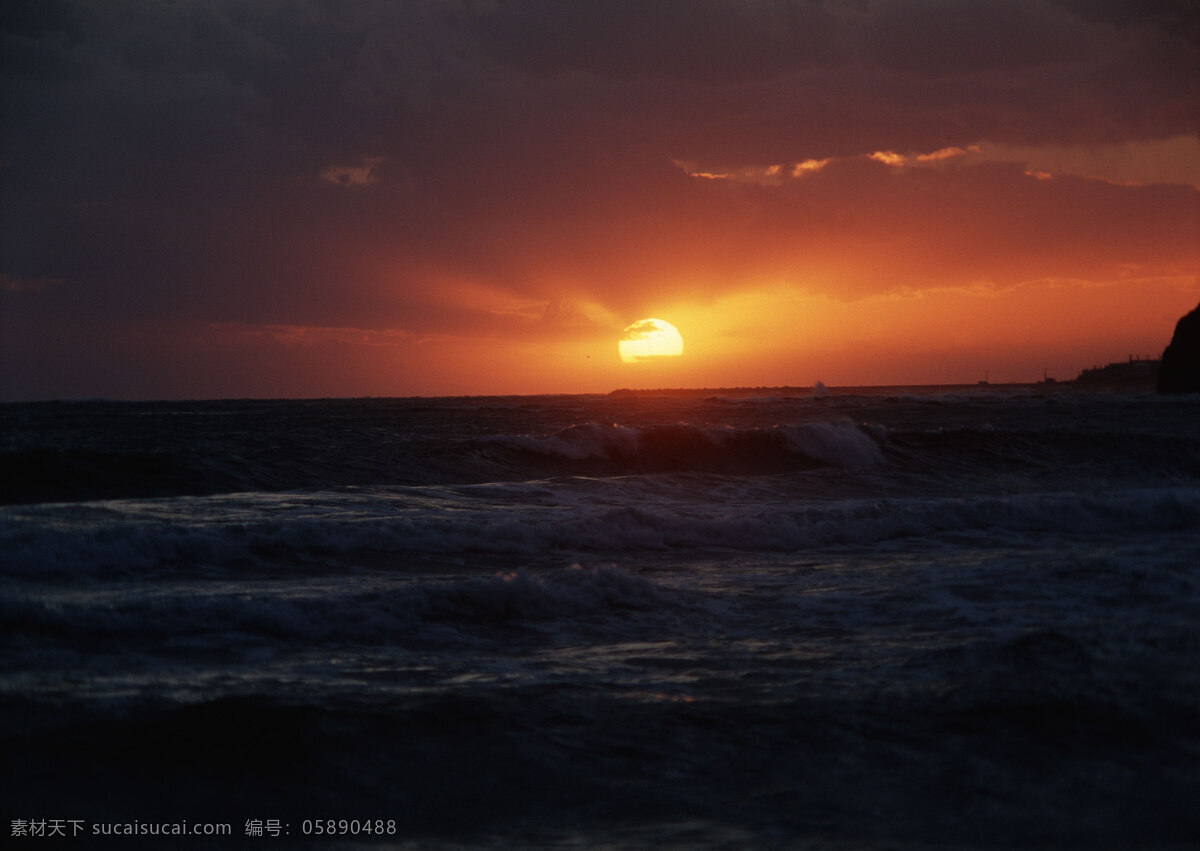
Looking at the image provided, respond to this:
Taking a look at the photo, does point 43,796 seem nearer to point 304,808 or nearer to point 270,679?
point 304,808

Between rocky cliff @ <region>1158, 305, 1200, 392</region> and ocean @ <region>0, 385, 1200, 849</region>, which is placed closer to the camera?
ocean @ <region>0, 385, 1200, 849</region>

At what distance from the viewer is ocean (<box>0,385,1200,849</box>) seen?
423 cm

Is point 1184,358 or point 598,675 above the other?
point 1184,358

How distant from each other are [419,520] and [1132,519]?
40.7 ft

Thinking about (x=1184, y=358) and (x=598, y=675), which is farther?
(x=1184, y=358)

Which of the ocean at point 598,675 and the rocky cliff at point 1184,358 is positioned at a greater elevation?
the rocky cliff at point 1184,358

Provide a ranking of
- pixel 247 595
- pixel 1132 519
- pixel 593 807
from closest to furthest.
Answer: pixel 593 807
pixel 247 595
pixel 1132 519

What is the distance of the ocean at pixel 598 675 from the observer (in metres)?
4.23

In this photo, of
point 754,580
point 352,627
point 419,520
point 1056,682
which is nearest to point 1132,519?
point 754,580

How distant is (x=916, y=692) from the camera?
5723 mm

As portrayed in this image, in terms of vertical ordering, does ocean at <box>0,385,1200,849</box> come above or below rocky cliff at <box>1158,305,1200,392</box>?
below

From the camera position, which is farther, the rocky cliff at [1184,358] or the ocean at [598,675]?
the rocky cliff at [1184,358]

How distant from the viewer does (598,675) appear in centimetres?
632

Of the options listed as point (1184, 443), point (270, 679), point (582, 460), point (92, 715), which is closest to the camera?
point (92, 715)
